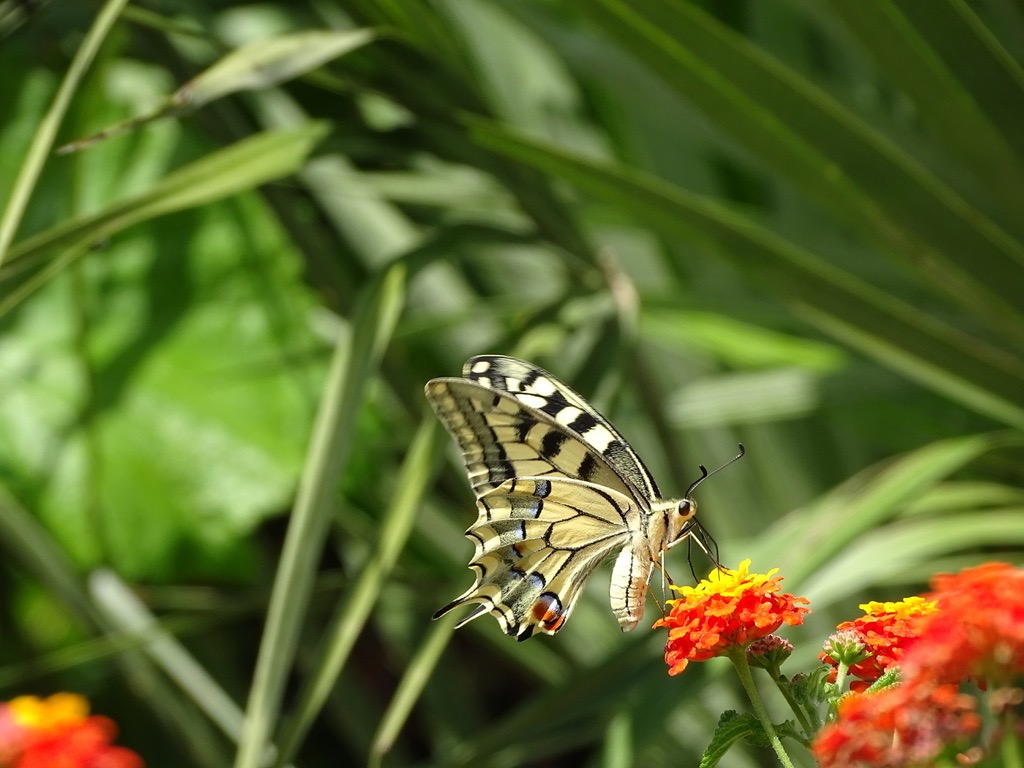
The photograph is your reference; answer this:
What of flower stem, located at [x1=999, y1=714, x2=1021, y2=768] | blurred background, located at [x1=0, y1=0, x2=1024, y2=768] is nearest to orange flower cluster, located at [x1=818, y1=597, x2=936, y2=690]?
flower stem, located at [x1=999, y1=714, x2=1021, y2=768]

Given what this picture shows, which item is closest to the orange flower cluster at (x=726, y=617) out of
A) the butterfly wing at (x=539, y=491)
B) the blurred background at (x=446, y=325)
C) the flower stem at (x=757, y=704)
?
the flower stem at (x=757, y=704)

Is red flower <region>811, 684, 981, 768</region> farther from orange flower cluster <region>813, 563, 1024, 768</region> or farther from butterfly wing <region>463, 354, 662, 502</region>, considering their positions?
butterfly wing <region>463, 354, 662, 502</region>

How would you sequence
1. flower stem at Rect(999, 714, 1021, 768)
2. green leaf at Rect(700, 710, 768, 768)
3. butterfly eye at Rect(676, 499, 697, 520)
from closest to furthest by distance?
flower stem at Rect(999, 714, 1021, 768) → green leaf at Rect(700, 710, 768, 768) → butterfly eye at Rect(676, 499, 697, 520)

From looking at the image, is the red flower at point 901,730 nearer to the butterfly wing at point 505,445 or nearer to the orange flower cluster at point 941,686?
the orange flower cluster at point 941,686

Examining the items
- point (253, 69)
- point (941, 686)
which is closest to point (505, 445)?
point (253, 69)

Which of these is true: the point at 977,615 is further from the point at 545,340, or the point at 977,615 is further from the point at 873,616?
the point at 545,340

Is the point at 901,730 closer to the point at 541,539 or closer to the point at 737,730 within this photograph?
the point at 737,730
